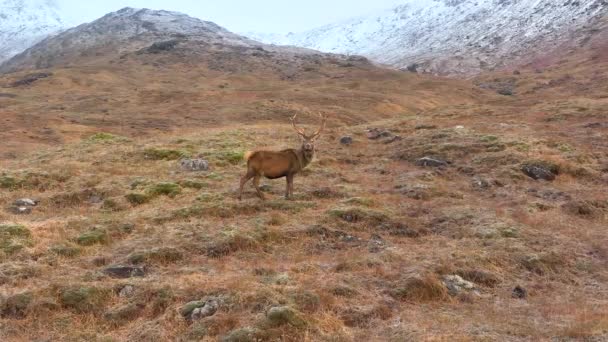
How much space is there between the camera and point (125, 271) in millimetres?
11672

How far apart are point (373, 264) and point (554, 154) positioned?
1554 cm

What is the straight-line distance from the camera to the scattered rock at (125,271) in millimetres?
11547

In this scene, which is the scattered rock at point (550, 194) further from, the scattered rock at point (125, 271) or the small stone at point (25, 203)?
the small stone at point (25, 203)

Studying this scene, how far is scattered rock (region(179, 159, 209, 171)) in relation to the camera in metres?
22.4

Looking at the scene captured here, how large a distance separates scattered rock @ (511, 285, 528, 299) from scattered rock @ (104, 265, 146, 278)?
737 centimetres

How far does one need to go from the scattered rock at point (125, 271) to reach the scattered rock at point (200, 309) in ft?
7.71

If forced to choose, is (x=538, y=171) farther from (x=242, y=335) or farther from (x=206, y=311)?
(x=242, y=335)

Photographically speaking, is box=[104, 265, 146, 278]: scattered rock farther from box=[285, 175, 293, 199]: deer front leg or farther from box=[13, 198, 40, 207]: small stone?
box=[13, 198, 40, 207]: small stone

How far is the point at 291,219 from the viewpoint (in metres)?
15.3

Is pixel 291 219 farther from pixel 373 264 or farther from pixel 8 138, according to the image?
pixel 8 138

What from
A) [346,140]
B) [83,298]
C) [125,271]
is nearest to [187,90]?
[346,140]

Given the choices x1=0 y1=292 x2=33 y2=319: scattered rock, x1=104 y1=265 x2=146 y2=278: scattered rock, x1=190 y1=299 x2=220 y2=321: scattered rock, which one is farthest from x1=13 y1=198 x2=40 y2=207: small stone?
x1=190 y1=299 x2=220 y2=321: scattered rock

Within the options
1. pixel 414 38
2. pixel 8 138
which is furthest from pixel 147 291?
pixel 414 38

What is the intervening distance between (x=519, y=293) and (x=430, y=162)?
1353 centimetres
